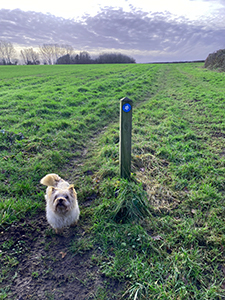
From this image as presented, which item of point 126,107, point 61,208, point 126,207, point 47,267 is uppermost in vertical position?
point 126,107

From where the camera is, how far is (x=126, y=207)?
3521mm

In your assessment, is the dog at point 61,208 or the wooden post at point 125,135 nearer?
the dog at point 61,208

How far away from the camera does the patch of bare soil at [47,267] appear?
2506 millimetres

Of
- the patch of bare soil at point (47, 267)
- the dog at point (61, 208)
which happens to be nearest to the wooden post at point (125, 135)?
the dog at point (61, 208)

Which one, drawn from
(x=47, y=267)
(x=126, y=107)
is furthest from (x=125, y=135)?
(x=47, y=267)

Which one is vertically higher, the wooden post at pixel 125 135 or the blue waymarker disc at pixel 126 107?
the blue waymarker disc at pixel 126 107

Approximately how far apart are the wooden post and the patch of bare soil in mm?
1457

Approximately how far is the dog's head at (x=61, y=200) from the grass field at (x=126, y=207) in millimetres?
570

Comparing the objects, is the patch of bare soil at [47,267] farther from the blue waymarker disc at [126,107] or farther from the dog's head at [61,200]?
the blue waymarker disc at [126,107]

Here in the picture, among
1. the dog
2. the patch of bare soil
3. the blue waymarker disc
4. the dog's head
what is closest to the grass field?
the patch of bare soil

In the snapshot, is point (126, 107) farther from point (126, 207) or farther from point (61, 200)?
point (61, 200)

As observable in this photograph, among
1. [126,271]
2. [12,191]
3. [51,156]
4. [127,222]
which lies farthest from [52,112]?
[126,271]

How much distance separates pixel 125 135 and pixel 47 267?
8.39ft

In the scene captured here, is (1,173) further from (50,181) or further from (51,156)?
(50,181)
